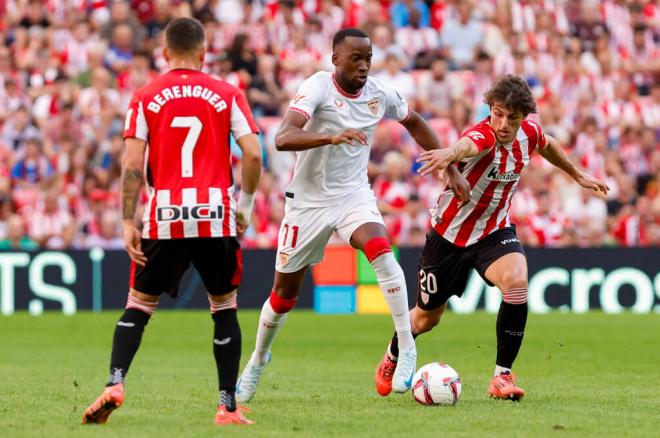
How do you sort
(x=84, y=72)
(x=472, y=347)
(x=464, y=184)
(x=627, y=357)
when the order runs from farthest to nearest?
(x=84, y=72), (x=472, y=347), (x=627, y=357), (x=464, y=184)

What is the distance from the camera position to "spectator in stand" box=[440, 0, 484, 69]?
2336 cm

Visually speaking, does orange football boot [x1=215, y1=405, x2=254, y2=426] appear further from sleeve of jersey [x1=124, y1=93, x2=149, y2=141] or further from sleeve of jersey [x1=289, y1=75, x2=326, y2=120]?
sleeve of jersey [x1=289, y1=75, x2=326, y2=120]

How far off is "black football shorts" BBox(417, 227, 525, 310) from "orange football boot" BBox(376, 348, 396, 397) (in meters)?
0.50

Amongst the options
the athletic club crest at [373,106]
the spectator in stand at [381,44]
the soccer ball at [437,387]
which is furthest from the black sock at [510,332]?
the spectator in stand at [381,44]

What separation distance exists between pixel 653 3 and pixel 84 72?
10.9 meters

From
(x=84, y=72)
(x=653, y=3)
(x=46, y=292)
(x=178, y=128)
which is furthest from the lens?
(x=653, y=3)

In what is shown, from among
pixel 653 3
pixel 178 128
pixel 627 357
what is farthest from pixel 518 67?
pixel 178 128

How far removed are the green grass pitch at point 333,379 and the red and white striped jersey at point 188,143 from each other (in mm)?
1151

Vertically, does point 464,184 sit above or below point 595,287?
above

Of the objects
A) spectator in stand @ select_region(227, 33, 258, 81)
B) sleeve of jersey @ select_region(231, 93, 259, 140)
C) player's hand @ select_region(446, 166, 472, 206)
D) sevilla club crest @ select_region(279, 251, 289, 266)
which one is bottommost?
sevilla club crest @ select_region(279, 251, 289, 266)

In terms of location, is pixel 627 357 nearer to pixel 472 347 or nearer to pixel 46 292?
pixel 472 347

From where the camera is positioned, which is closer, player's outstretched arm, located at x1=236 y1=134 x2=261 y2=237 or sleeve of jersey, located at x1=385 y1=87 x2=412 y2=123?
player's outstretched arm, located at x1=236 y1=134 x2=261 y2=237

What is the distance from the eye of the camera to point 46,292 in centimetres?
1883

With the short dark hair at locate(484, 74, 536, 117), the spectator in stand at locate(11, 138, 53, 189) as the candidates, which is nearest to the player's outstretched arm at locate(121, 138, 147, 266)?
the short dark hair at locate(484, 74, 536, 117)
